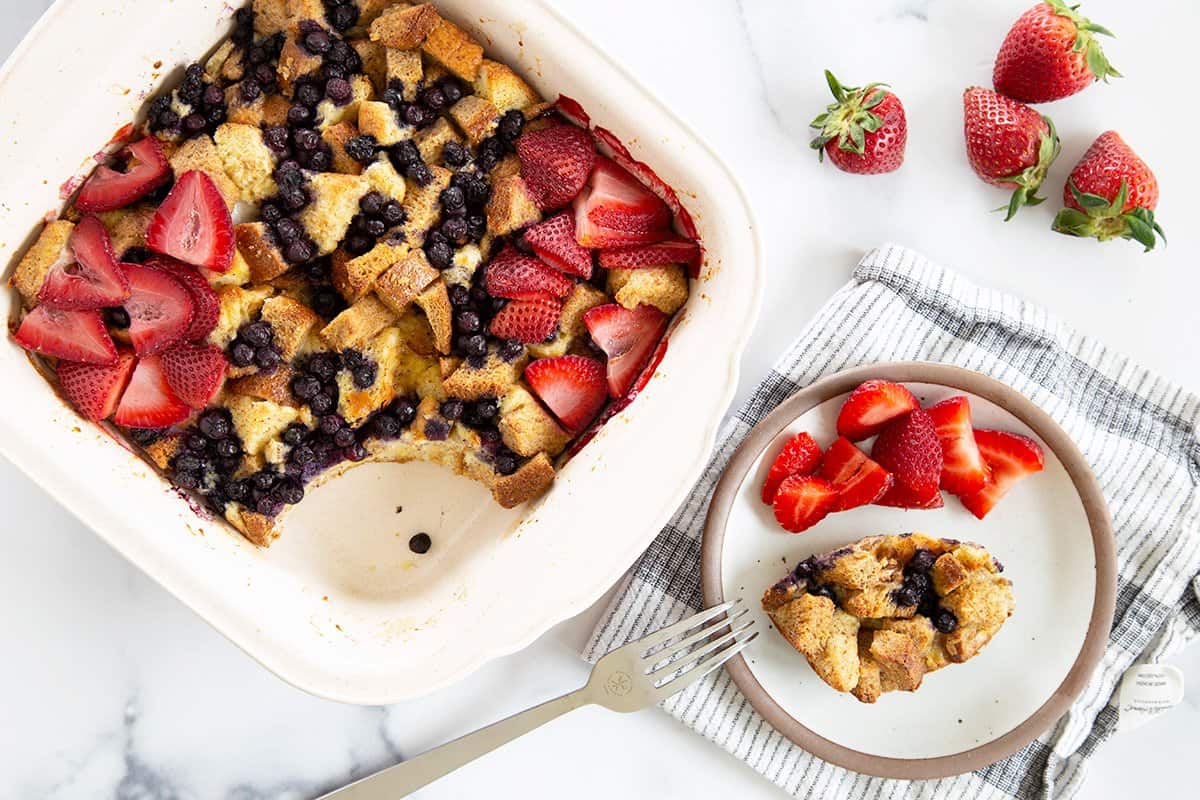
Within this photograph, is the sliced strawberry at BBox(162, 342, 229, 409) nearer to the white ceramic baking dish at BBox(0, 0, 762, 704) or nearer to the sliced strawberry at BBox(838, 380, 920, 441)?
the white ceramic baking dish at BBox(0, 0, 762, 704)

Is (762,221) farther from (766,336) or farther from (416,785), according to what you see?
(416,785)

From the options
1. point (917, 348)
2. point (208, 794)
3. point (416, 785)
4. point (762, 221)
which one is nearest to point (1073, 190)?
point (917, 348)

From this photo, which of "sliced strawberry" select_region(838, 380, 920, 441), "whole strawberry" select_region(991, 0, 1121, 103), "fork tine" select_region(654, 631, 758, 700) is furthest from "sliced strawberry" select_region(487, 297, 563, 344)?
"whole strawberry" select_region(991, 0, 1121, 103)

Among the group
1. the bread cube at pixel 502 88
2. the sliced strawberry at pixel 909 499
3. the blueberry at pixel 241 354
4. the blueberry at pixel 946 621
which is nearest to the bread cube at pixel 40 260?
the blueberry at pixel 241 354

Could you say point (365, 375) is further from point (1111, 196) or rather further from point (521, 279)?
point (1111, 196)

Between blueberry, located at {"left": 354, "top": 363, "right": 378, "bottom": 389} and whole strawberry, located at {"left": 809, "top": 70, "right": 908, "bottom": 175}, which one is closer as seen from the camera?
blueberry, located at {"left": 354, "top": 363, "right": 378, "bottom": 389}

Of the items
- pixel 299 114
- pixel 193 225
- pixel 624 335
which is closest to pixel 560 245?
pixel 624 335
